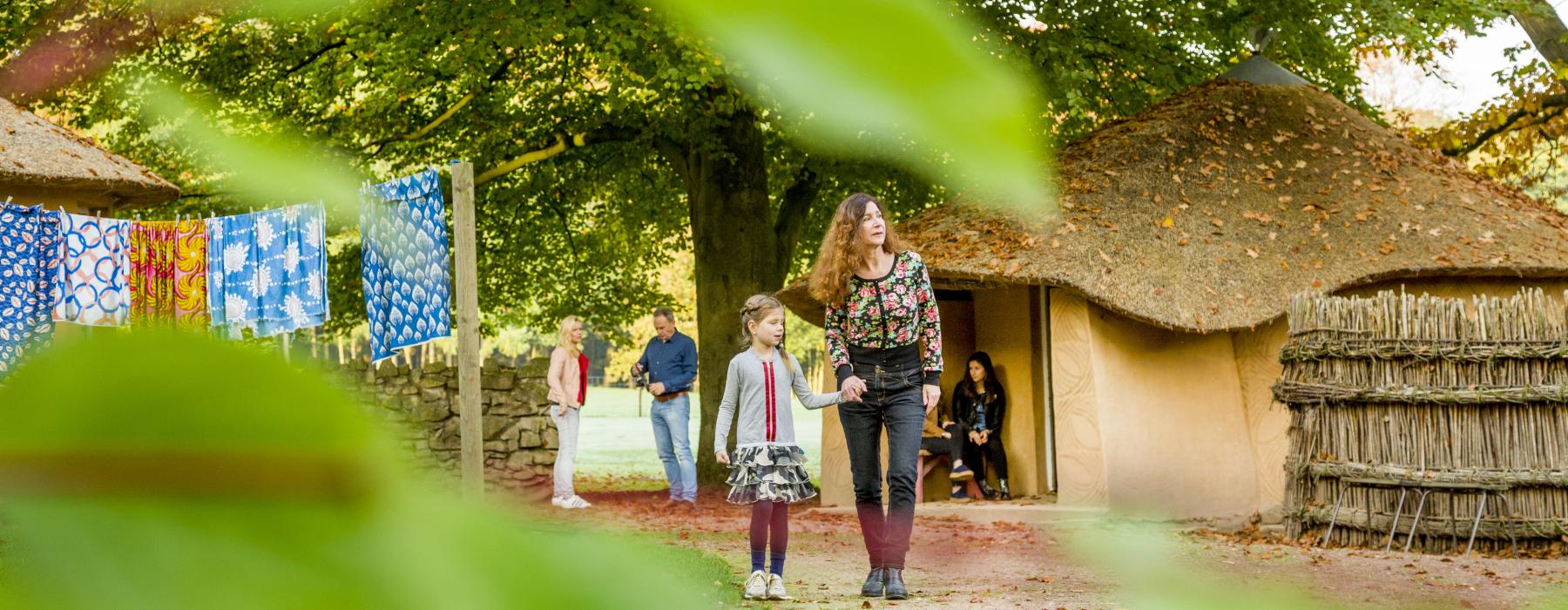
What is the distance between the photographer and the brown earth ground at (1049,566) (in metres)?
0.41

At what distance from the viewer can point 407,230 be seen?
0.63 m

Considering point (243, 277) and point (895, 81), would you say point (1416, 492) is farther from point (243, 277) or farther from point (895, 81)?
point (895, 81)

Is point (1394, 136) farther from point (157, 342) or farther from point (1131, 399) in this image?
point (157, 342)

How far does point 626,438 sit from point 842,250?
22.8 meters

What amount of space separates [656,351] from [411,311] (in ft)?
29.3

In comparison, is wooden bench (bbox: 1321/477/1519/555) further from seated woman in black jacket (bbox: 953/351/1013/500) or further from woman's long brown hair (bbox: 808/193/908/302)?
woman's long brown hair (bbox: 808/193/908/302)

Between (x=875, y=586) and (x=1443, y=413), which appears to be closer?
(x=875, y=586)

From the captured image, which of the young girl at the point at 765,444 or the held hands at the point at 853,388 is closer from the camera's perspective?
the held hands at the point at 853,388

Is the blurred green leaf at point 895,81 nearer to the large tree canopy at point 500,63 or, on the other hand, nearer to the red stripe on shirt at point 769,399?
the large tree canopy at point 500,63

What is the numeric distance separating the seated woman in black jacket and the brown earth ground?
86cm

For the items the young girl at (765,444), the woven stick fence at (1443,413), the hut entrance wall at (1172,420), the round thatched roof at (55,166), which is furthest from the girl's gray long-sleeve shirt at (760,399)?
the round thatched roof at (55,166)

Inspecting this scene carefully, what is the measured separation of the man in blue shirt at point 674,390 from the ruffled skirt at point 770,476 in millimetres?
4709

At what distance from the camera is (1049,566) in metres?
0.90

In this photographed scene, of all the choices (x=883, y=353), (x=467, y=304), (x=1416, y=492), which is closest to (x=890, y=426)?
(x=883, y=353)
